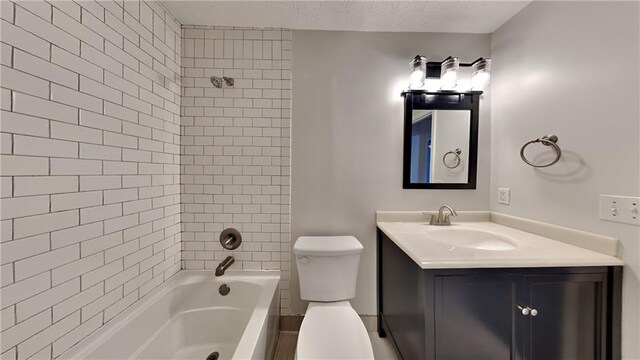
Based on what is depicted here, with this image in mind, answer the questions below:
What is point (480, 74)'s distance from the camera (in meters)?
1.69

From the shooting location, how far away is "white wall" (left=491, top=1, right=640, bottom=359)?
3.26ft

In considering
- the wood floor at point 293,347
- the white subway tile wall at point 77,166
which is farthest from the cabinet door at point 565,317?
the white subway tile wall at point 77,166

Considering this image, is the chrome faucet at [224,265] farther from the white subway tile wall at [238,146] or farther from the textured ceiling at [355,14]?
the textured ceiling at [355,14]

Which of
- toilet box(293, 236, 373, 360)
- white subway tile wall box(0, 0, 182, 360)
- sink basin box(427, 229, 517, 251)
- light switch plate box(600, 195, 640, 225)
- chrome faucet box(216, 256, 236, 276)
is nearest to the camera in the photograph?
white subway tile wall box(0, 0, 182, 360)

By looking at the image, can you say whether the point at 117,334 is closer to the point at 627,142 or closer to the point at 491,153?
the point at 627,142

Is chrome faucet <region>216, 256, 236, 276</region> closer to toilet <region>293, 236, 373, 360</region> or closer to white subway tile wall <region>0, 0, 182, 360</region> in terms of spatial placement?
white subway tile wall <region>0, 0, 182, 360</region>

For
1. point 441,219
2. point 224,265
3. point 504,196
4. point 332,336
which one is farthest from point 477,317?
point 224,265

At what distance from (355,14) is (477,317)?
1819 mm

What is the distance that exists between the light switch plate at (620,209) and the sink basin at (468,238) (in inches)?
18.9

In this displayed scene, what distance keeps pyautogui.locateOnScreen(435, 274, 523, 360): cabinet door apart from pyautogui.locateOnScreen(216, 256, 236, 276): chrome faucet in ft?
4.30

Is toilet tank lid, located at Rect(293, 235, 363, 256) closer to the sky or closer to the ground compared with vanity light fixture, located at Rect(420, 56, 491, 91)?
closer to the ground

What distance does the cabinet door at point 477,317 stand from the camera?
1.00 metres

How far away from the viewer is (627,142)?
3.27ft

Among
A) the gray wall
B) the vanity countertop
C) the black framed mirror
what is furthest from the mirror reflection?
the vanity countertop
